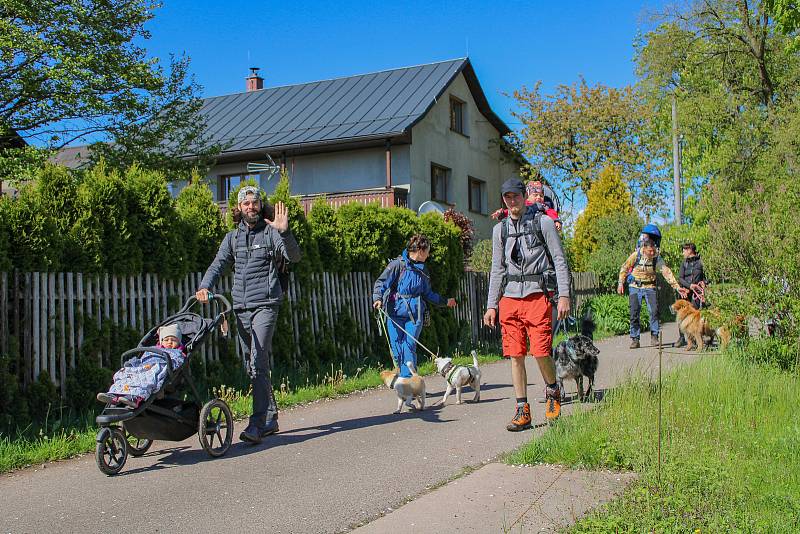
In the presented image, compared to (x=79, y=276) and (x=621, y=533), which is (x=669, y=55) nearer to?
(x=79, y=276)

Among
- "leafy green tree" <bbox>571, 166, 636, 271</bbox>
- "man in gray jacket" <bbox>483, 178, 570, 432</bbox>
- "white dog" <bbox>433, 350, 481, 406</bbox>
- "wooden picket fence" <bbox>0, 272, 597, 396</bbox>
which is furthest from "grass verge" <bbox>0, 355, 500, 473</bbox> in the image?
"leafy green tree" <bbox>571, 166, 636, 271</bbox>

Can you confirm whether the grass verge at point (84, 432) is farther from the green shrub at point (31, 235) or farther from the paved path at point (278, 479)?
the green shrub at point (31, 235)

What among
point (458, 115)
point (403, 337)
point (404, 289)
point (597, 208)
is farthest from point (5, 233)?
point (458, 115)

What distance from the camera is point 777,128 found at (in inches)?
1064

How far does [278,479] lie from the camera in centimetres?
609

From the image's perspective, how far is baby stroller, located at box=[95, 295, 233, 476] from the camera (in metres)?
6.22

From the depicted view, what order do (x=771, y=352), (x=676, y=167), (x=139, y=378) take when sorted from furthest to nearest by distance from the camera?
(x=676, y=167), (x=771, y=352), (x=139, y=378)

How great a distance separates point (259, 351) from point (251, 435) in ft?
2.51

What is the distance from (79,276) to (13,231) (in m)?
0.83

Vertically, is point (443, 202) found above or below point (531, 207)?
above

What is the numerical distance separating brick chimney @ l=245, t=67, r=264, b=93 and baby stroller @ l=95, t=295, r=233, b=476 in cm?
3681

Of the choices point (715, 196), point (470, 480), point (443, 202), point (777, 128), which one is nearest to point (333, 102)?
point (443, 202)

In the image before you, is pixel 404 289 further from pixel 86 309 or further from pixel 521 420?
pixel 86 309

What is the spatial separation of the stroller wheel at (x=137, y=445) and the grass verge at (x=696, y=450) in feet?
10.6
